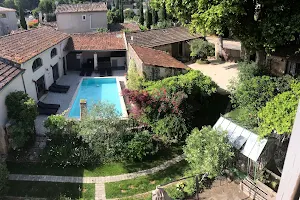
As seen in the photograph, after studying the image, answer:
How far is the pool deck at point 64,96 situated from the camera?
2505cm

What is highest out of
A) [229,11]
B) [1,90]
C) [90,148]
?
[229,11]

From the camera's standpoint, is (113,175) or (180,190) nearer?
(180,190)

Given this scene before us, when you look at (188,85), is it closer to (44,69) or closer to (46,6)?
(44,69)

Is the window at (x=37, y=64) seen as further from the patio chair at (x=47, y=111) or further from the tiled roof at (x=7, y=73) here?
the tiled roof at (x=7, y=73)

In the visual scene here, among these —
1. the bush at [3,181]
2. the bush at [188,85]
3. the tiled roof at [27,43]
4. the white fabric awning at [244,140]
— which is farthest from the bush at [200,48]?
the bush at [3,181]

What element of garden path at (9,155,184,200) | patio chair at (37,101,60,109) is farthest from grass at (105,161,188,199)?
patio chair at (37,101,60,109)

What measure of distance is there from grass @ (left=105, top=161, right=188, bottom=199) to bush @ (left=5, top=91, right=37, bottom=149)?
7.22 metres

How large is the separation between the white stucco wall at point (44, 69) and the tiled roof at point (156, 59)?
9.70 meters

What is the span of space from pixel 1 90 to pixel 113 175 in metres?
9.81

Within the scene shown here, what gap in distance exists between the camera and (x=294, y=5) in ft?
63.0

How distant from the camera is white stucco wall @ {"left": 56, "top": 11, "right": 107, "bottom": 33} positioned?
54562 millimetres

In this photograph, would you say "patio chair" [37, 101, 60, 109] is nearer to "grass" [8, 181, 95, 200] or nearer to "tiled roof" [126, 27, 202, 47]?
"grass" [8, 181, 95, 200]

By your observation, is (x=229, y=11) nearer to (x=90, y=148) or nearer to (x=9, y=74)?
(x=90, y=148)

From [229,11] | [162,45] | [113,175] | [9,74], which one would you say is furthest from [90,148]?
[162,45]
